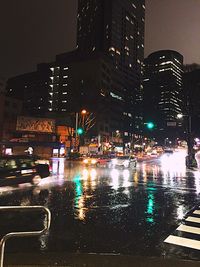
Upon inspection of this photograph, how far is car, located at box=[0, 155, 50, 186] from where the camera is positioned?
1472 cm

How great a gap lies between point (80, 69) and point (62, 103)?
1819cm

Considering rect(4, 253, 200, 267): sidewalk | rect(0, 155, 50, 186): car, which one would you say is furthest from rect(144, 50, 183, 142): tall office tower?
rect(4, 253, 200, 267): sidewalk

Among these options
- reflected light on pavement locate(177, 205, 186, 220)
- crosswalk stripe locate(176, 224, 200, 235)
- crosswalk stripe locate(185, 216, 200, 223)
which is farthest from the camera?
reflected light on pavement locate(177, 205, 186, 220)

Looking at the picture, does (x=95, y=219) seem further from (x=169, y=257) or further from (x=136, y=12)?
(x=136, y=12)

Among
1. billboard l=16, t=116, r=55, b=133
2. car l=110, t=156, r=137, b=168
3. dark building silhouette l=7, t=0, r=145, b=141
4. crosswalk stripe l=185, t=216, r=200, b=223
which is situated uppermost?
dark building silhouette l=7, t=0, r=145, b=141

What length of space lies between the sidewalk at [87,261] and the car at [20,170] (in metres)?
9.77

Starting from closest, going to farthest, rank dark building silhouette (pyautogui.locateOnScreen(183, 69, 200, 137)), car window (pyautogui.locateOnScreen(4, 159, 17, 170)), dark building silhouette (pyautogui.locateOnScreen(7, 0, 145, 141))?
car window (pyautogui.locateOnScreen(4, 159, 17, 170)) → dark building silhouette (pyautogui.locateOnScreen(183, 69, 200, 137)) → dark building silhouette (pyautogui.locateOnScreen(7, 0, 145, 141))

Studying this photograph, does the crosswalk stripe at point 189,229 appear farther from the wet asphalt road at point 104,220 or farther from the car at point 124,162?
the car at point 124,162

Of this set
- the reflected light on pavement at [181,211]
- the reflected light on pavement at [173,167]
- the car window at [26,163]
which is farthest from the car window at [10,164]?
the reflected light on pavement at [173,167]

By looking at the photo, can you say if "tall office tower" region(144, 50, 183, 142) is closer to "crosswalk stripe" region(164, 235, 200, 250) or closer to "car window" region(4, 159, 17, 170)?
"car window" region(4, 159, 17, 170)

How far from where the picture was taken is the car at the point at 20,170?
14.7 metres

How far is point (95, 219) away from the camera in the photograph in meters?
8.95

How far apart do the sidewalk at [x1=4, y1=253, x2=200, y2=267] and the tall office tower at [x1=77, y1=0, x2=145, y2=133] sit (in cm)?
12224

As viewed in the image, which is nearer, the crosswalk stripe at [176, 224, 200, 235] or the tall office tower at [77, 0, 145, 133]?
the crosswalk stripe at [176, 224, 200, 235]
